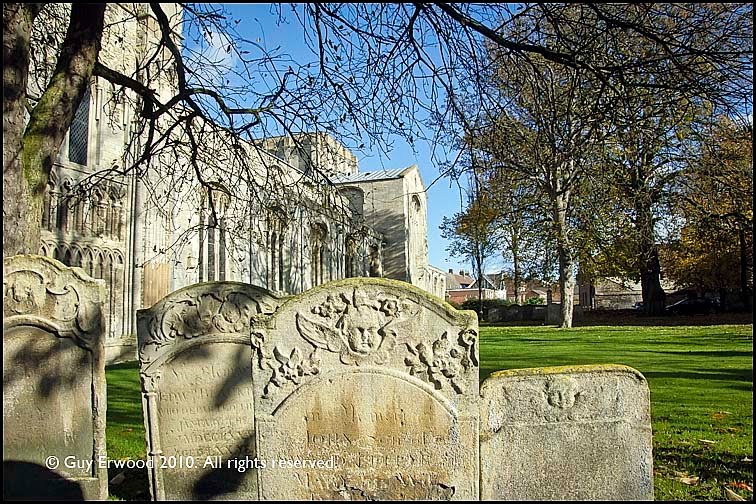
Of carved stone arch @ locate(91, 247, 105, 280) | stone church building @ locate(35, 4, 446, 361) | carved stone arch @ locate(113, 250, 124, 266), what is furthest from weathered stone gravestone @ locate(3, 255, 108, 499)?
carved stone arch @ locate(113, 250, 124, 266)

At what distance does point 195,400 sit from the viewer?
5.16m

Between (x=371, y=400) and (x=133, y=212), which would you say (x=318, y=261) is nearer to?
(x=133, y=212)

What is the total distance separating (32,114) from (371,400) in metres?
4.81

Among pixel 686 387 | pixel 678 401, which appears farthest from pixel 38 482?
pixel 686 387

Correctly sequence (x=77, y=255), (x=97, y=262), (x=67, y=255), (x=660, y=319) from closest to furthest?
(x=67, y=255) → (x=77, y=255) → (x=97, y=262) → (x=660, y=319)

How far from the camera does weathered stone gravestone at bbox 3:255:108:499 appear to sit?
4.90 metres

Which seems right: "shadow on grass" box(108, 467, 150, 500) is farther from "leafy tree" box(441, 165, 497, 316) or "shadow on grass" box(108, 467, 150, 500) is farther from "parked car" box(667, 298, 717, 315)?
"parked car" box(667, 298, 717, 315)

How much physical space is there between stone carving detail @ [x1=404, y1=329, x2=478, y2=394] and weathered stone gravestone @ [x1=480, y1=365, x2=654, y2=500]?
400mm

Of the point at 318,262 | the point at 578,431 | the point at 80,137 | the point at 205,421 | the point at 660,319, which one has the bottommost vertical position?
the point at 660,319

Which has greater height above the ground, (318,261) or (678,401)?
(318,261)

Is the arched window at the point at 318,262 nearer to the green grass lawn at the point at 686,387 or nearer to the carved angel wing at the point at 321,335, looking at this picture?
the green grass lawn at the point at 686,387

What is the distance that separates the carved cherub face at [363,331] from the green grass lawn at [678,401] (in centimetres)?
257

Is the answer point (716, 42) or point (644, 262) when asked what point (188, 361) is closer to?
point (716, 42)

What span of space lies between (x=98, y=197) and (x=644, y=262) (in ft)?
76.7
